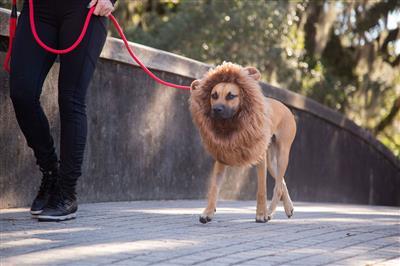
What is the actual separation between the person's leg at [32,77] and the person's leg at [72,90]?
11 centimetres

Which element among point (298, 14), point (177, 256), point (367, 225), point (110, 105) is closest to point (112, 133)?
point (110, 105)

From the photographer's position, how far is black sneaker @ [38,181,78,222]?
5.65m

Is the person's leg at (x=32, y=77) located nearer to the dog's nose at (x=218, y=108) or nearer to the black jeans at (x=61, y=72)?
the black jeans at (x=61, y=72)

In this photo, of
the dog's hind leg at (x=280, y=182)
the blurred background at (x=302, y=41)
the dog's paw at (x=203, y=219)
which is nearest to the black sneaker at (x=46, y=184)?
the dog's paw at (x=203, y=219)

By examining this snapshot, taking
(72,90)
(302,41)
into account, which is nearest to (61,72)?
(72,90)

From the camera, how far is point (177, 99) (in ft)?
29.5

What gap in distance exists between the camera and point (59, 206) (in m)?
5.72

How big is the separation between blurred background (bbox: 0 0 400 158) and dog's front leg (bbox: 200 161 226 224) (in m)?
10.3

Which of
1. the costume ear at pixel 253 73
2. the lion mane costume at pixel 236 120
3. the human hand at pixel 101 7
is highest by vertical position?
the human hand at pixel 101 7

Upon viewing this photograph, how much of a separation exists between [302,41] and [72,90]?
49.8 feet

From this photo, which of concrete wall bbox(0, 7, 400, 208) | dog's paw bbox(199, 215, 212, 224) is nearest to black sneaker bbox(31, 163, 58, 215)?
concrete wall bbox(0, 7, 400, 208)

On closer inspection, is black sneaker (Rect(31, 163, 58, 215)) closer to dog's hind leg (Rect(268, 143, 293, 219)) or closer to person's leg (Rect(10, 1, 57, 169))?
person's leg (Rect(10, 1, 57, 169))

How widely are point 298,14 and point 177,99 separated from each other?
11.0 meters

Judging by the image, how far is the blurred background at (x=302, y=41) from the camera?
1692 cm
